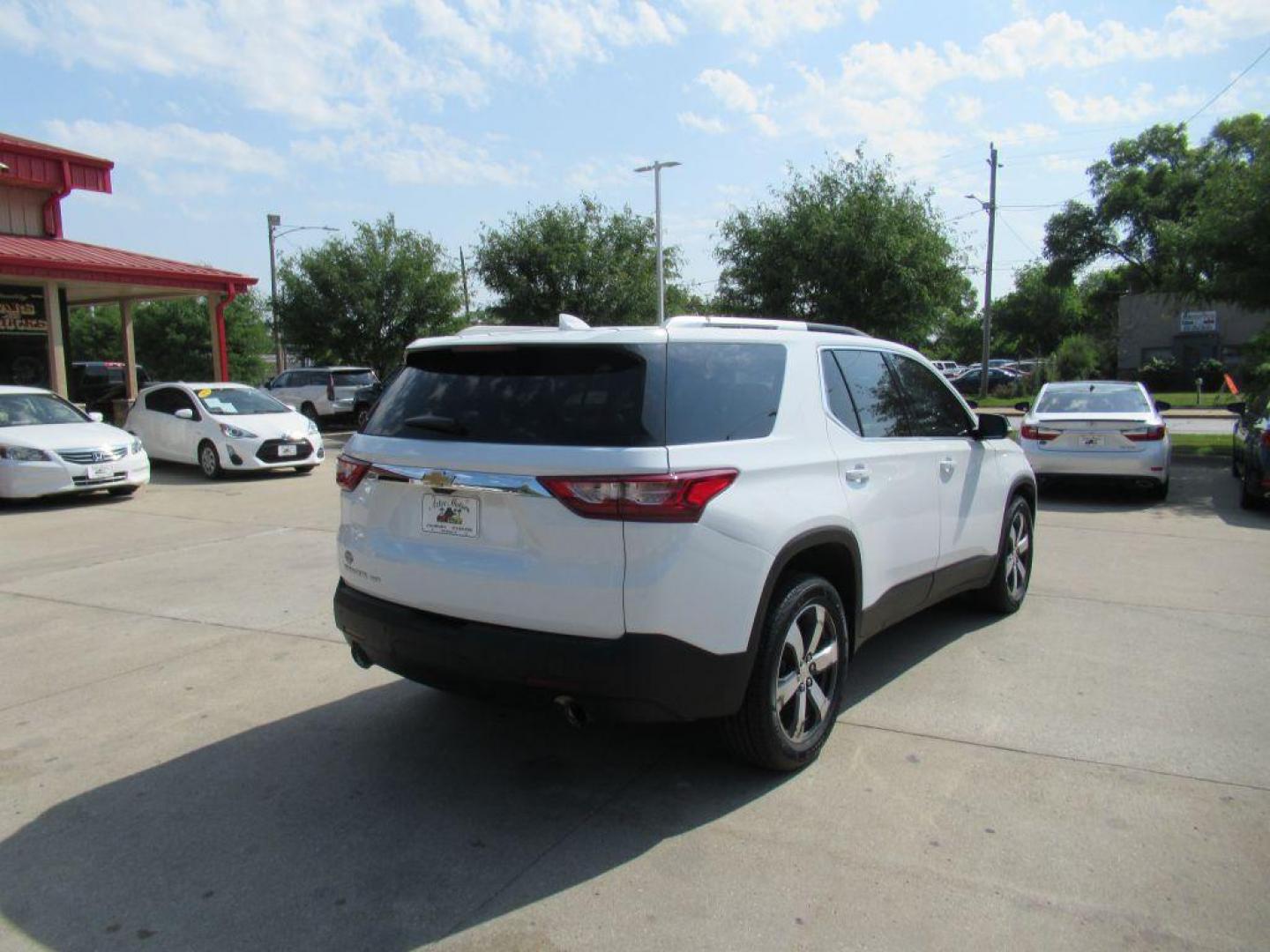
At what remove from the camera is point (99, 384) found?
24297 mm

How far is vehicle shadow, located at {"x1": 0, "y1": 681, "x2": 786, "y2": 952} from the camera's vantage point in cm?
289

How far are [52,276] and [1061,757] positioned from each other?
17609 mm

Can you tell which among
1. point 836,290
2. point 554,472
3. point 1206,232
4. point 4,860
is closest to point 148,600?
point 4,860

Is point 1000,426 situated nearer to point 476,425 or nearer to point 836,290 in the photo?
point 476,425

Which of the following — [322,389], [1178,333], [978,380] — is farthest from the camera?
[978,380]

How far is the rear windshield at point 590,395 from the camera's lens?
A: 330 centimetres

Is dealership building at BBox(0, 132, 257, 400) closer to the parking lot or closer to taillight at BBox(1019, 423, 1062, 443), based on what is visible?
the parking lot

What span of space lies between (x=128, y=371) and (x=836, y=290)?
17183 millimetres

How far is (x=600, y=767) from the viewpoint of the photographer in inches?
155

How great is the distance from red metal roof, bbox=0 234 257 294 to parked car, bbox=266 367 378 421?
5.41m

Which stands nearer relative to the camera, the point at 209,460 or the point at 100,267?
the point at 209,460

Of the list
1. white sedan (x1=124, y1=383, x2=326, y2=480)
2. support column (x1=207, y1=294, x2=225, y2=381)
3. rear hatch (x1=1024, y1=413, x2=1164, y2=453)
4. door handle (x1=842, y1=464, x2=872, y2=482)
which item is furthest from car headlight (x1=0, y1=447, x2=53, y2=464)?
rear hatch (x1=1024, y1=413, x2=1164, y2=453)

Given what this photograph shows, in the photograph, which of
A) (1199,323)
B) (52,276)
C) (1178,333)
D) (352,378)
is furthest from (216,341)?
(1199,323)

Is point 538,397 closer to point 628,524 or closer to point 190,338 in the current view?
point 628,524
